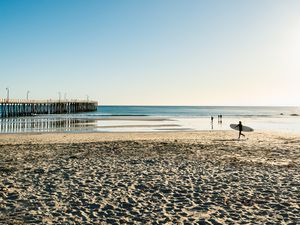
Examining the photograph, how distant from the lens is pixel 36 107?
242 ft

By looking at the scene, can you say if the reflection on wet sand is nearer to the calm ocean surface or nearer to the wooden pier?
the calm ocean surface

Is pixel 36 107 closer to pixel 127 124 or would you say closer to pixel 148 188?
pixel 127 124

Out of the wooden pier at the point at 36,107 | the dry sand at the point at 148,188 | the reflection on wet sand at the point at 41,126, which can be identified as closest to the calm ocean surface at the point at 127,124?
the reflection on wet sand at the point at 41,126

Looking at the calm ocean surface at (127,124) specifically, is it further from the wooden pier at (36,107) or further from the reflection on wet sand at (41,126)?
the wooden pier at (36,107)

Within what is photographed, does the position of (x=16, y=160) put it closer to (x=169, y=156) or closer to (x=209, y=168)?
(x=169, y=156)

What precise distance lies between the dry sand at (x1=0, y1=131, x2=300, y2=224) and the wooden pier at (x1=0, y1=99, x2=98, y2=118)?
158ft

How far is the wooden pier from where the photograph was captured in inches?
2392

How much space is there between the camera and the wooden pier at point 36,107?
199ft

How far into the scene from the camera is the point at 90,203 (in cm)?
698

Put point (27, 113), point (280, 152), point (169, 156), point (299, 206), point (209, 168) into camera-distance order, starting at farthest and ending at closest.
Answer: point (27, 113), point (280, 152), point (169, 156), point (209, 168), point (299, 206)

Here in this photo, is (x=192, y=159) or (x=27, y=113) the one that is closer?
(x=192, y=159)

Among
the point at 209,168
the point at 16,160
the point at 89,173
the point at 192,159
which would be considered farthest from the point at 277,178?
the point at 16,160

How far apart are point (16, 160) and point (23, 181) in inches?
151

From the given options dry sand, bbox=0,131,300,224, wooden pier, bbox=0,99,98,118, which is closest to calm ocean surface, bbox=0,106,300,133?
wooden pier, bbox=0,99,98,118
